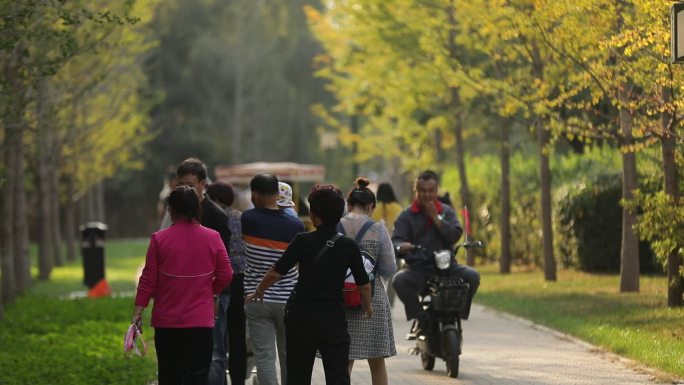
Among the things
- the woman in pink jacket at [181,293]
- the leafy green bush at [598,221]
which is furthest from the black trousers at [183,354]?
the leafy green bush at [598,221]

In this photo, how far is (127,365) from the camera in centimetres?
1293

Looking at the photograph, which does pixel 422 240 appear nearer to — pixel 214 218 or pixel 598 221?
pixel 214 218

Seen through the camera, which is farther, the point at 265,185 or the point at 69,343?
the point at 69,343

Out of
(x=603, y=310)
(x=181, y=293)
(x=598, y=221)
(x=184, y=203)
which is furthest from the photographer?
(x=598, y=221)

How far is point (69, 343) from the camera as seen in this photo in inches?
596

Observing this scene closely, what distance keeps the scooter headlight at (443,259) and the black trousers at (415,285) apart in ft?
0.74

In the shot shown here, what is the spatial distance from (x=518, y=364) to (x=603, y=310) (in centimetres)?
445

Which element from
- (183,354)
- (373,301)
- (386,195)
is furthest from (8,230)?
(183,354)

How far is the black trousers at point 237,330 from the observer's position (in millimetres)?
10734

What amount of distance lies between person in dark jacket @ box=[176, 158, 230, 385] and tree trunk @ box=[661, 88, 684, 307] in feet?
24.3

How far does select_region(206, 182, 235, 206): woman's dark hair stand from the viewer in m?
11.2

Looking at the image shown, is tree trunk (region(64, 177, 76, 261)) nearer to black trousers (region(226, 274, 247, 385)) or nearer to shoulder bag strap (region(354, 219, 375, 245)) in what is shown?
black trousers (region(226, 274, 247, 385))

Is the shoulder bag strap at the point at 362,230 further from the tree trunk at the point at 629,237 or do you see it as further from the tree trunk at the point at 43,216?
the tree trunk at the point at 43,216

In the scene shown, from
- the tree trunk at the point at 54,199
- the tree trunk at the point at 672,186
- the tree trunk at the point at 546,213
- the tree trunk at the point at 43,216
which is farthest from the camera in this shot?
the tree trunk at the point at 54,199
